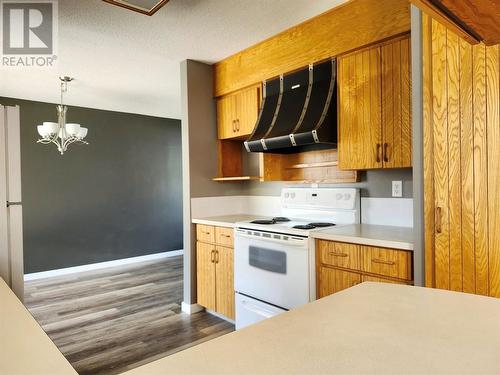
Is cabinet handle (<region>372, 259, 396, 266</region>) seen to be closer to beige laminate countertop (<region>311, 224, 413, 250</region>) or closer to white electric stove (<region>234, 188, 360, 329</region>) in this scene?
beige laminate countertop (<region>311, 224, 413, 250</region>)

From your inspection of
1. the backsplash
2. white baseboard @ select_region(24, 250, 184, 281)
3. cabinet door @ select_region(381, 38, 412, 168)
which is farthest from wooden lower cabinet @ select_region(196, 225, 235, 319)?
white baseboard @ select_region(24, 250, 184, 281)

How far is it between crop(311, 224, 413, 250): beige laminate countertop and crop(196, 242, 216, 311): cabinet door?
1246 mm

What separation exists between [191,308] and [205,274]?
0.39m

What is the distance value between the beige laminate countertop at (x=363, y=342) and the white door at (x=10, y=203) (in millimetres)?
1762

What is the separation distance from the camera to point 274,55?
9.48 feet

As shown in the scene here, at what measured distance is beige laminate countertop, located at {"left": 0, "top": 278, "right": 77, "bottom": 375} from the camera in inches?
24.8

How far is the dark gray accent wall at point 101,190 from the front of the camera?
4.65 metres

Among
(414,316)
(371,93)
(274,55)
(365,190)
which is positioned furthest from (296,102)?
(414,316)

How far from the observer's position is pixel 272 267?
8.18 feet

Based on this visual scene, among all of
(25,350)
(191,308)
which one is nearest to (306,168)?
(191,308)

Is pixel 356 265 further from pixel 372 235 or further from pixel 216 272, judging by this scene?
pixel 216 272

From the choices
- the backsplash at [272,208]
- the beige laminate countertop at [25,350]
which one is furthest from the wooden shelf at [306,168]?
the beige laminate countertop at [25,350]

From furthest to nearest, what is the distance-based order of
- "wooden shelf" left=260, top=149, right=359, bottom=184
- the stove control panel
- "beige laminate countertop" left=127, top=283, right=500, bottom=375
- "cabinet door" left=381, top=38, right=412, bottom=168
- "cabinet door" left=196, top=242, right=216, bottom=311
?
"cabinet door" left=196, top=242, right=216, bottom=311
"wooden shelf" left=260, top=149, right=359, bottom=184
the stove control panel
"cabinet door" left=381, top=38, right=412, bottom=168
"beige laminate countertop" left=127, top=283, right=500, bottom=375

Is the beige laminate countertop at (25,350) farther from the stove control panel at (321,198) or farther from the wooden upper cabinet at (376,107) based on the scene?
the stove control panel at (321,198)
